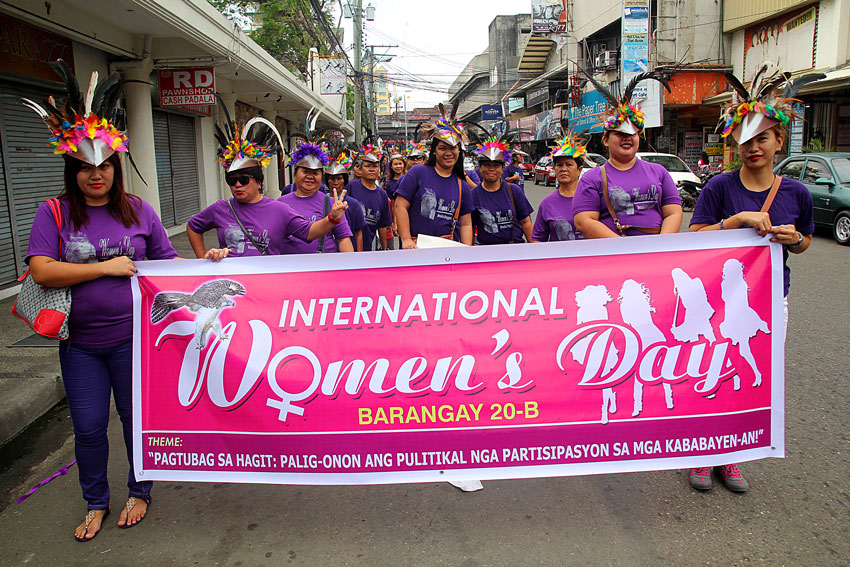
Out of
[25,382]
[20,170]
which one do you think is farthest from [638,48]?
[25,382]

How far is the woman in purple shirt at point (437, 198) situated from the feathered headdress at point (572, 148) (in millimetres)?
872

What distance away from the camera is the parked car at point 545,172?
29.9 meters

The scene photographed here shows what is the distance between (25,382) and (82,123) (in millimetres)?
2767

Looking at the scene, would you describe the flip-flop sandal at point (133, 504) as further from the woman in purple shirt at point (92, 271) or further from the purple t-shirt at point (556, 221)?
the purple t-shirt at point (556, 221)

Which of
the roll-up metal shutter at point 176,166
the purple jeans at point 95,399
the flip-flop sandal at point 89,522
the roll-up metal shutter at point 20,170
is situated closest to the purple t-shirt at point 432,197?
the purple jeans at point 95,399

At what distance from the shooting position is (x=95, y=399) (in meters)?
3.15

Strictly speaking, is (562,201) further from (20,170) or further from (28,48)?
(28,48)

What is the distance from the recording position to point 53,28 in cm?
879

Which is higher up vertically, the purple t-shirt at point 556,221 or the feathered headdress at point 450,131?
the feathered headdress at point 450,131

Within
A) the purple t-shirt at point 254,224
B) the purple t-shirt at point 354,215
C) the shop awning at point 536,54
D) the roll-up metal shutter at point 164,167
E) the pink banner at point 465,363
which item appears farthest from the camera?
the shop awning at point 536,54

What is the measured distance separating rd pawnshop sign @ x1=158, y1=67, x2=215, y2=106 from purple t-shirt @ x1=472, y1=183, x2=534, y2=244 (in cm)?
818

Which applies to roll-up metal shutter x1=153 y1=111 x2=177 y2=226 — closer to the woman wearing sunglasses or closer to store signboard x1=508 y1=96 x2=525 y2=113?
the woman wearing sunglasses

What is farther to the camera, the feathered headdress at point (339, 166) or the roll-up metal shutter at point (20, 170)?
the roll-up metal shutter at point (20, 170)

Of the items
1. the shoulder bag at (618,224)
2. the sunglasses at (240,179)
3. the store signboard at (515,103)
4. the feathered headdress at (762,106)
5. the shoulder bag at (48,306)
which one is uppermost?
the store signboard at (515,103)
